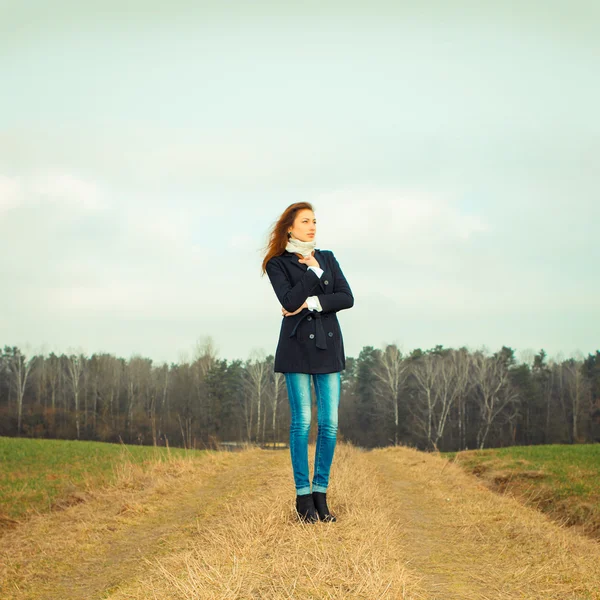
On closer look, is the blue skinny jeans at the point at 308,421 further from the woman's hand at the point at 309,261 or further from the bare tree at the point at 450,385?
the bare tree at the point at 450,385

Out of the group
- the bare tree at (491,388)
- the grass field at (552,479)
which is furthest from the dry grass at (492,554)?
the bare tree at (491,388)

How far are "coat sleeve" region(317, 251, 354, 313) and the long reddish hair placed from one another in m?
0.52

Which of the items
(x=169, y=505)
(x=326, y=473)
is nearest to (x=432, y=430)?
(x=169, y=505)

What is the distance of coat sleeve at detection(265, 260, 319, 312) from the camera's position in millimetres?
4812

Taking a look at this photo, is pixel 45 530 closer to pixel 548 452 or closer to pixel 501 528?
pixel 501 528

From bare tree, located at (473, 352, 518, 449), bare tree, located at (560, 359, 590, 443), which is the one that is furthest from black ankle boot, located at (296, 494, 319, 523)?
bare tree, located at (560, 359, 590, 443)

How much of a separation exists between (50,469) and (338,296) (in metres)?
25.1

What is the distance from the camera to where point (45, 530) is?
9305 millimetres

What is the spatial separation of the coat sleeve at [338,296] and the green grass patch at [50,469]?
10036 mm

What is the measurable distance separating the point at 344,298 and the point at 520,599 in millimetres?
2530

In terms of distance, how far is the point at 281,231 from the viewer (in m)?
5.20

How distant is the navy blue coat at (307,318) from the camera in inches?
189

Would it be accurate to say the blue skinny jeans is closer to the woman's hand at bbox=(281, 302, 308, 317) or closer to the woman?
the woman

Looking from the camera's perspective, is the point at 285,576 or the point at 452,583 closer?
the point at 285,576
